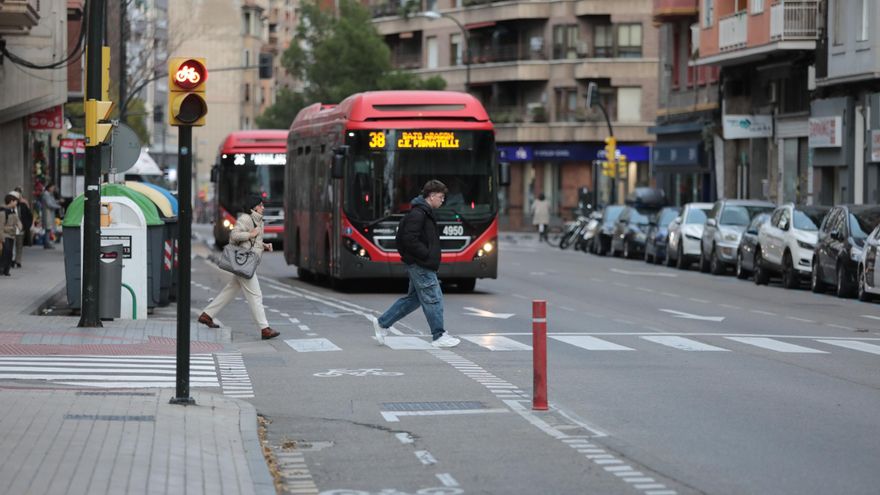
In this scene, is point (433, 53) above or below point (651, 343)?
above

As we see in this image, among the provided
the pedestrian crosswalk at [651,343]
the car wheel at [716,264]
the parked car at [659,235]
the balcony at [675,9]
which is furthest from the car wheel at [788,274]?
the balcony at [675,9]

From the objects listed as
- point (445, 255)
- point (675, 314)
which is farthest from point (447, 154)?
point (675, 314)

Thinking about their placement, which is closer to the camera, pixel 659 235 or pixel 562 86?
pixel 659 235

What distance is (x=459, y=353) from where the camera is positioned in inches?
768

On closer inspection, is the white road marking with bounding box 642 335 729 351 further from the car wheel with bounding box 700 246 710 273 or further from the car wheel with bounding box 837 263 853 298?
the car wheel with bounding box 700 246 710 273

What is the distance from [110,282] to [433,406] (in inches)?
402

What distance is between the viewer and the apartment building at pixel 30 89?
159ft

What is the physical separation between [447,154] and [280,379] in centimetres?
1484

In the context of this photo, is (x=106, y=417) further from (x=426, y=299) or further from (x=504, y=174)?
(x=504, y=174)

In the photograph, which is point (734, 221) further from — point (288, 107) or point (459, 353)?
point (288, 107)

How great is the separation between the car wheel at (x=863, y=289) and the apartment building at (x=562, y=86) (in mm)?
55091

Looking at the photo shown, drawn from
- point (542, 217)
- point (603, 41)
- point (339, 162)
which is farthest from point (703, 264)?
point (603, 41)

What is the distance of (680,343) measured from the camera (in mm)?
21000

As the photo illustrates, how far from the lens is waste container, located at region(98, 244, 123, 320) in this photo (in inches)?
939
